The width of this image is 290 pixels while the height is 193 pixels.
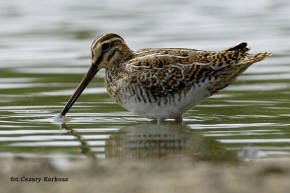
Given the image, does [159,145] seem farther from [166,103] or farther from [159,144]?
[166,103]

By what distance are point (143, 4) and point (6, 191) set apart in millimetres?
16159

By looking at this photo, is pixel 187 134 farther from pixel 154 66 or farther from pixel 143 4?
pixel 143 4

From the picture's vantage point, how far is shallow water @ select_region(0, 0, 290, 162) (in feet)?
31.5

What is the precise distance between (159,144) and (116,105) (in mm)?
3037

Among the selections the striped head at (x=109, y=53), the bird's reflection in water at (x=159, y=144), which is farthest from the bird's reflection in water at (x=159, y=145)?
the striped head at (x=109, y=53)

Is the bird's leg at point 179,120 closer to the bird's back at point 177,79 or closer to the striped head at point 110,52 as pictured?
the bird's back at point 177,79

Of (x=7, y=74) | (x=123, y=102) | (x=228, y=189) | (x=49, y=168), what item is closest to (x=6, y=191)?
(x=49, y=168)

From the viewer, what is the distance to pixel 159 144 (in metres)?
9.64

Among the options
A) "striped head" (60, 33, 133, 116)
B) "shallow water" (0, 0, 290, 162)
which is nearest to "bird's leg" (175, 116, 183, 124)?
"shallow water" (0, 0, 290, 162)

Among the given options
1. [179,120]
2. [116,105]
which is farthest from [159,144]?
[116,105]

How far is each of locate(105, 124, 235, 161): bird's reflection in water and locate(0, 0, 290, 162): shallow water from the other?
13mm

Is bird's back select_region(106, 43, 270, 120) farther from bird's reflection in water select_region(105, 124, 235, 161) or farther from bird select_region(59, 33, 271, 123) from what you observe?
bird's reflection in water select_region(105, 124, 235, 161)

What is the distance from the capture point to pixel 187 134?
1037cm

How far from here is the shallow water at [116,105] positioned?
9.60 metres
